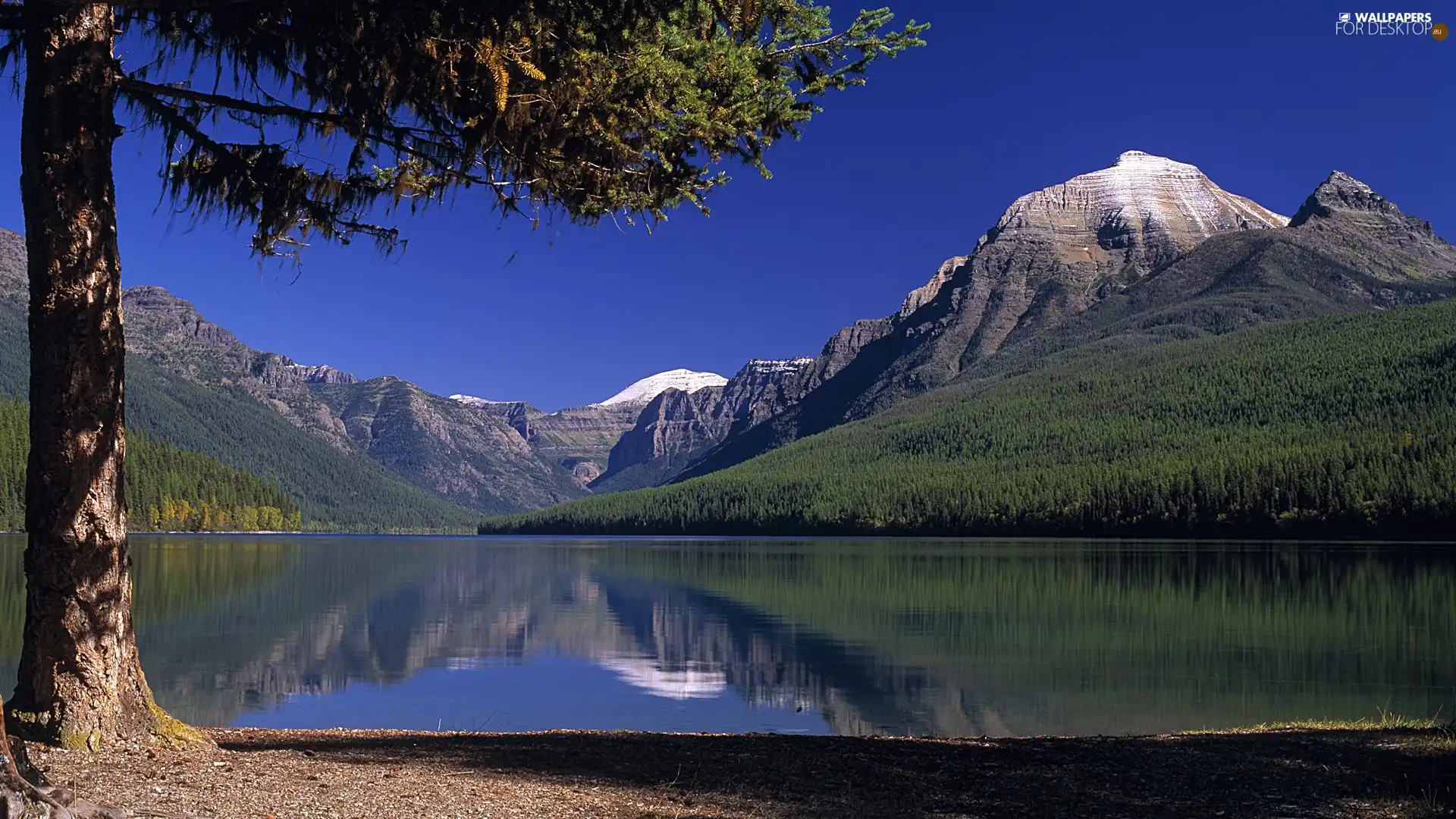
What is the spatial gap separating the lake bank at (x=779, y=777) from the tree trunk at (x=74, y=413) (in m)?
0.52

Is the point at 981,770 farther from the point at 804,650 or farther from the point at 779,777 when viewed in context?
the point at 804,650

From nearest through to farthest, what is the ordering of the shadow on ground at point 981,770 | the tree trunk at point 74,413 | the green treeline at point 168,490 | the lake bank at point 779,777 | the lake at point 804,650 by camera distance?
the lake bank at point 779,777 → the shadow on ground at point 981,770 → the tree trunk at point 74,413 → the lake at point 804,650 → the green treeline at point 168,490

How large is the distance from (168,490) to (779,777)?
172605 millimetres

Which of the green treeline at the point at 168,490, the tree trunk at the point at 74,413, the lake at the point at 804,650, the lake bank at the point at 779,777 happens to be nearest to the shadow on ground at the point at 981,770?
the lake bank at the point at 779,777

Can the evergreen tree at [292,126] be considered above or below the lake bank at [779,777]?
above

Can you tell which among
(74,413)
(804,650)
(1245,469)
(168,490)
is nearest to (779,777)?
(74,413)

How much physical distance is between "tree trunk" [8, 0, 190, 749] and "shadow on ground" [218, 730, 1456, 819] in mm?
1497

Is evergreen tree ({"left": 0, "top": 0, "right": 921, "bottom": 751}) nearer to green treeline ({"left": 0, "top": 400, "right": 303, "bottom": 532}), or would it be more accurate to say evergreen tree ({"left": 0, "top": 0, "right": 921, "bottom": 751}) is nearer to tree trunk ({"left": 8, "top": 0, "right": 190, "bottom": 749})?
tree trunk ({"left": 8, "top": 0, "right": 190, "bottom": 749})

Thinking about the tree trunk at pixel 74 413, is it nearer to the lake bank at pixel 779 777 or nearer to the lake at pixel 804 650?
the lake bank at pixel 779 777

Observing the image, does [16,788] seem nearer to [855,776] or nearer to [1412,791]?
[855,776]

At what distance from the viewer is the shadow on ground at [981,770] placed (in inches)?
333

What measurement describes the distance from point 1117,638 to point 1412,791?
26.9 metres

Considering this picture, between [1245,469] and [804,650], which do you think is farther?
[1245,469]

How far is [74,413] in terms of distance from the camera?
900 centimetres
